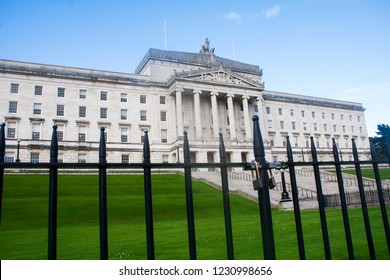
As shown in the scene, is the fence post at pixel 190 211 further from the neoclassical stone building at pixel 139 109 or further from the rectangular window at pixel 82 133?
the rectangular window at pixel 82 133

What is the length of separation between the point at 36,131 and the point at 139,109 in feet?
53.9

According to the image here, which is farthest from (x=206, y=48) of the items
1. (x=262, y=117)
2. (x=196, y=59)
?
(x=262, y=117)

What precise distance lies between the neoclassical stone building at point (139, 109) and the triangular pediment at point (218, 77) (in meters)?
0.18

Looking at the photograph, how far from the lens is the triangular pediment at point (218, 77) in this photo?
52.5 meters

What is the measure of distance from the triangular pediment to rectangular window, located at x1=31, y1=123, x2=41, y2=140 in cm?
2311

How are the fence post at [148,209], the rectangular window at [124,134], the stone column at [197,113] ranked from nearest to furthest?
the fence post at [148,209]
the rectangular window at [124,134]
the stone column at [197,113]

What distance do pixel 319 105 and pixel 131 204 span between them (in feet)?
207

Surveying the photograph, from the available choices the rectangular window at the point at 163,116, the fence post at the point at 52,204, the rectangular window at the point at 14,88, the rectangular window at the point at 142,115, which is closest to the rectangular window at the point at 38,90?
the rectangular window at the point at 14,88

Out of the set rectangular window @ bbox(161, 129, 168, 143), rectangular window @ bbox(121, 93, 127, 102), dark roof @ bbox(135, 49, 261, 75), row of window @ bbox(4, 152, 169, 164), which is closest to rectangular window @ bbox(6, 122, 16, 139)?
row of window @ bbox(4, 152, 169, 164)

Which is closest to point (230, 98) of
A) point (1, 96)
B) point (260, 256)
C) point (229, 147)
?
point (229, 147)

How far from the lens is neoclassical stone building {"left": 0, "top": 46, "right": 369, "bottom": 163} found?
1802 inches

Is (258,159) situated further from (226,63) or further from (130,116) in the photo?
(226,63)

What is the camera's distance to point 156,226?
47.6ft

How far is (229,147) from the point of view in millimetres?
52219
